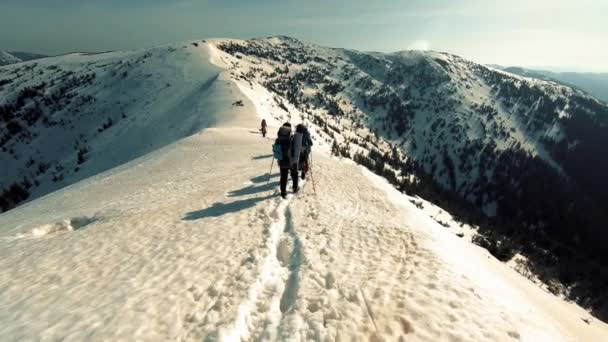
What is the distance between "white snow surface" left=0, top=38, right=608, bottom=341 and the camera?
7.77 metres

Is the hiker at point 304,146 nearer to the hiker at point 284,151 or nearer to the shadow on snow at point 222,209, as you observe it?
the hiker at point 284,151

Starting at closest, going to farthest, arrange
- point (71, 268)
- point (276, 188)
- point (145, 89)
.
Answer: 1. point (71, 268)
2. point (276, 188)
3. point (145, 89)

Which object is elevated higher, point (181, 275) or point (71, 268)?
point (181, 275)

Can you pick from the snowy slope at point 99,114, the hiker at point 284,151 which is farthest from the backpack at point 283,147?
the snowy slope at point 99,114

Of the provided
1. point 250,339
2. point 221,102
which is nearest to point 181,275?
point 250,339

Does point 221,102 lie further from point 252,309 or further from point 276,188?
point 252,309

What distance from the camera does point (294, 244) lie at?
12242mm

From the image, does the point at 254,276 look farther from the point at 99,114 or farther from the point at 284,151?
the point at 99,114

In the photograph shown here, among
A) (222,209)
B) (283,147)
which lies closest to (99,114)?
(222,209)

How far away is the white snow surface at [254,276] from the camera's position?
7766 millimetres

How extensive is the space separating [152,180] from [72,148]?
52.5 meters

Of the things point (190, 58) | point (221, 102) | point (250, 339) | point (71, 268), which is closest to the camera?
point (250, 339)

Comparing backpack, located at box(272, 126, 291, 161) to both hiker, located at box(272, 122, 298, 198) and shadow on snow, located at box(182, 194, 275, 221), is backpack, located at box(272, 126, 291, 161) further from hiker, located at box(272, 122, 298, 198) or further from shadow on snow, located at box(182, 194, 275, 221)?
shadow on snow, located at box(182, 194, 275, 221)

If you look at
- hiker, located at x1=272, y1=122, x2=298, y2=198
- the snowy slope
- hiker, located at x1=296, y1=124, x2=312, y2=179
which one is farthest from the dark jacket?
the snowy slope
